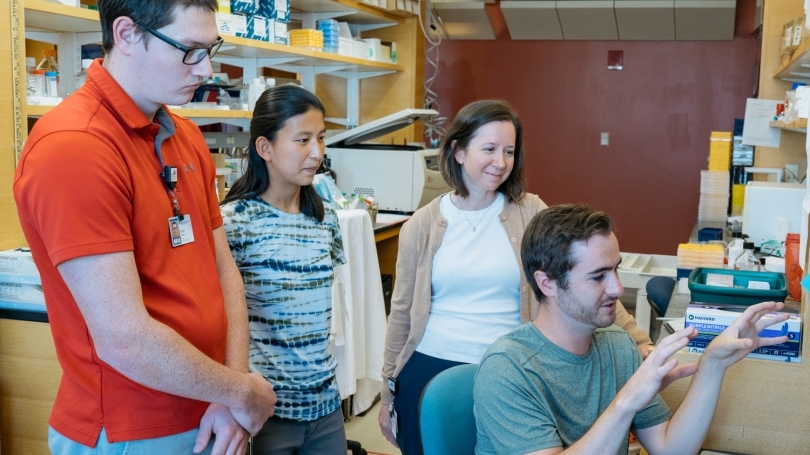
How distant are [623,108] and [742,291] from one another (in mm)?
4828

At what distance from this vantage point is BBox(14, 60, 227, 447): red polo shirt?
1.17 m

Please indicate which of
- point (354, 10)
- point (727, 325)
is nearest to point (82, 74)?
point (354, 10)

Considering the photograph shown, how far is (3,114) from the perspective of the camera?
2.35 meters

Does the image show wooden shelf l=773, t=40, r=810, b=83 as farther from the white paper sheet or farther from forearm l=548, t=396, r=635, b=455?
forearm l=548, t=396, r=635, b=455

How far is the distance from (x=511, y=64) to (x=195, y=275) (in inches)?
233

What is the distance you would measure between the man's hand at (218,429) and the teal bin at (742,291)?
4.44ft

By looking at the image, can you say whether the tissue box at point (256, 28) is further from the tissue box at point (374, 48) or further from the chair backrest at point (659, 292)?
the chair backrest at point (659, 292)

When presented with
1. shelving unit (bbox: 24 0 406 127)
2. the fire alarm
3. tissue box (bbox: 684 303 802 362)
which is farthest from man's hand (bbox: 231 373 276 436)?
the fire alarm

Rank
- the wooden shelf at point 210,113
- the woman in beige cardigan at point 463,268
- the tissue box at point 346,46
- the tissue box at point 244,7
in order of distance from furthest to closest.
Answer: the tissue box at point 346,46 → the tissue box at point 244,7 → the wooden shelf at point 210,113 → the woman in beige cardigan at point 463,268

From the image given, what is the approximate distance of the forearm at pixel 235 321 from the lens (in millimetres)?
1479

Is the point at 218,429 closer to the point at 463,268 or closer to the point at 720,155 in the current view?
the point at 463,268

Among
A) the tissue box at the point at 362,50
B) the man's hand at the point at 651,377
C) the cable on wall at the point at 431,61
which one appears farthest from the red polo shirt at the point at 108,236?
the cable on wall at the point at 431,61

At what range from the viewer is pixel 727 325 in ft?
6.06

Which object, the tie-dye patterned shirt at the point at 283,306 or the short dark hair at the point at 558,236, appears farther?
the tie-dye patterned shirt at the point at 283,306
